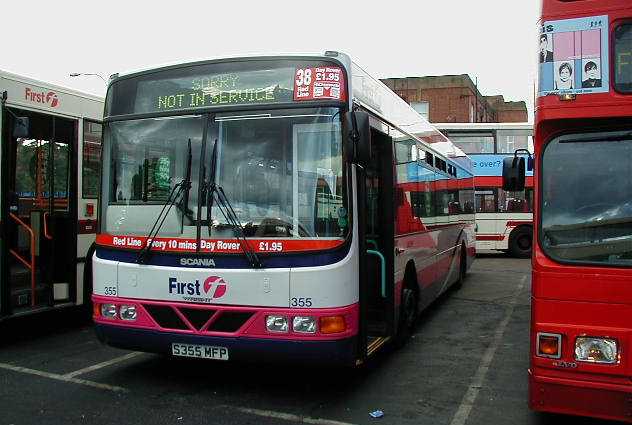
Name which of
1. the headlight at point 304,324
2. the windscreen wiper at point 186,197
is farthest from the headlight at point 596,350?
the windscreen wiper at point 186,197

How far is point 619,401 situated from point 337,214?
2.45m

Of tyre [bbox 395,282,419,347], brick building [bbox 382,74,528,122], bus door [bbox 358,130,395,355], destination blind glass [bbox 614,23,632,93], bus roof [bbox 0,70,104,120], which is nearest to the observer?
destination blind glass [bbox 614,23,632,93]

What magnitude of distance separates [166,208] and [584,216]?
340 centimetres

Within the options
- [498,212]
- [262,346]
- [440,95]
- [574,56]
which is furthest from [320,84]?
[440,95]

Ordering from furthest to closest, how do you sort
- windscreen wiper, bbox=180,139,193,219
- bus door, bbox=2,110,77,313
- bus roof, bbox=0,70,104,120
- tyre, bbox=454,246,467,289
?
1. tyre, bbox=454,246,467,289
2. bus door, bbox=2,110,77,313
3. bus roof, bbox=0,70,104,120
4. windscreen wiper, bbox=180,139,193,219

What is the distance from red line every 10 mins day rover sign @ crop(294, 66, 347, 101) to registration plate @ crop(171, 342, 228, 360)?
2264 mm

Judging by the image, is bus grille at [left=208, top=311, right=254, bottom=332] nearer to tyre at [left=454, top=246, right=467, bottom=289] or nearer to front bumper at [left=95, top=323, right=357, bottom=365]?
front bumper at [left=95, top=323, right=357, bottom=365]

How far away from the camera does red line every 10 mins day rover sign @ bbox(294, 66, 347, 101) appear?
5009 mm

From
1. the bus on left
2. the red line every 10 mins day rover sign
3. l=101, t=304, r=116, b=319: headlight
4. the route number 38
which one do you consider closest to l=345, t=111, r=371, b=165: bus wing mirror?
the red line every 10 mins day rover sign

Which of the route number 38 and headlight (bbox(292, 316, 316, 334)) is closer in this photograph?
headlight (bbox(292, 316, 316, 334))

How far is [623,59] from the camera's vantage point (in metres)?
3.91

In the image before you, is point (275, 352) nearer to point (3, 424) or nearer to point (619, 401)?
point (3, 424)

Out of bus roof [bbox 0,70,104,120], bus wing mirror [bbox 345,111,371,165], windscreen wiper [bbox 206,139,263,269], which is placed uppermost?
bus roof [bbox 0,70,104,120]

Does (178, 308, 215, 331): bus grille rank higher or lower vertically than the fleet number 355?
lower
